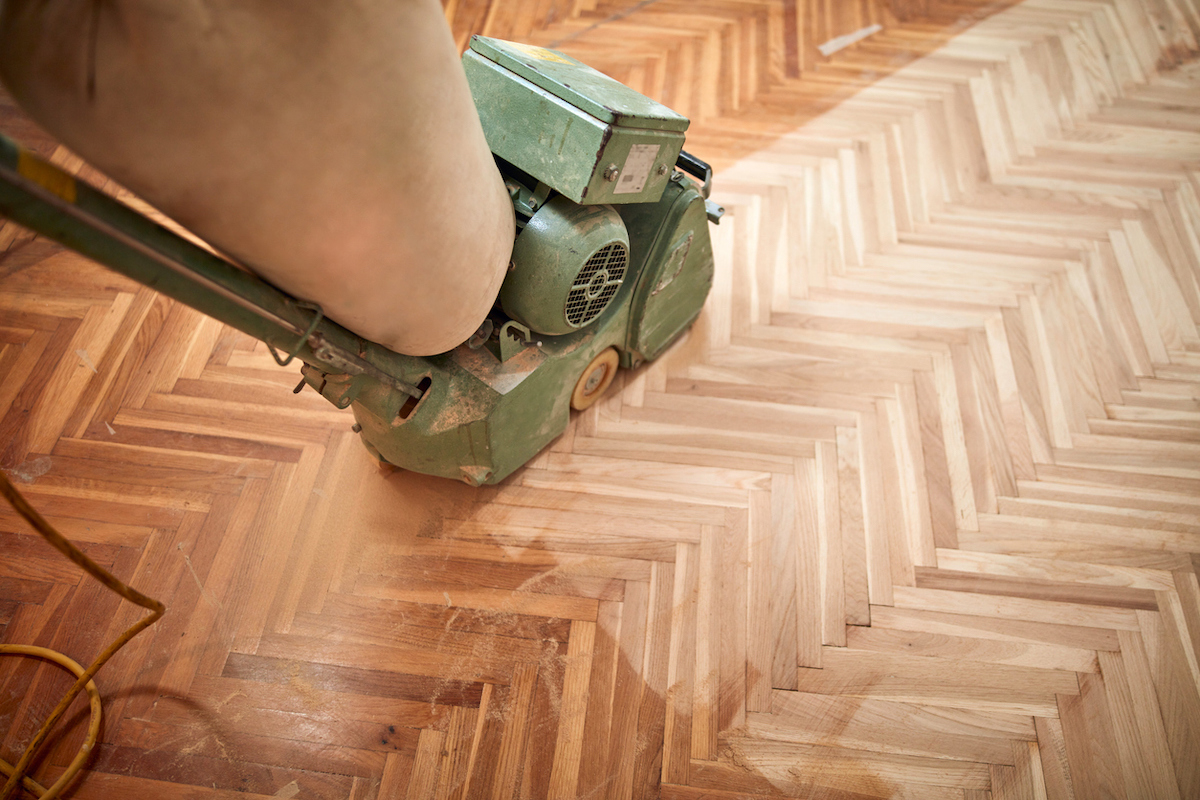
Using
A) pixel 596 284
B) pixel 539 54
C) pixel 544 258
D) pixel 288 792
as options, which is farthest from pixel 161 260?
pixel 288 792

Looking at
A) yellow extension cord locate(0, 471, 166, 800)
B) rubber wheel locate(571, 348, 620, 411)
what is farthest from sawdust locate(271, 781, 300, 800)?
rubber wheel locate(571, 348, 620, 411)

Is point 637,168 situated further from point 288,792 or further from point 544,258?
point 288,792

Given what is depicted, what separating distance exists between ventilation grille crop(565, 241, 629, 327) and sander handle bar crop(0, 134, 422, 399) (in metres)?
0.54

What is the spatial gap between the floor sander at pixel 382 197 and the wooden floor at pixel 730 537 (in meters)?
0.36

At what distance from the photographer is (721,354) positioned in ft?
8.26

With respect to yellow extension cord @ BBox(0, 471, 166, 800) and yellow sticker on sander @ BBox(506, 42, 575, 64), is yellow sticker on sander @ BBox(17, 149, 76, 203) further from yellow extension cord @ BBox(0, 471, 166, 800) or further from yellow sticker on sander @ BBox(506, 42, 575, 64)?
yellow sticker on sander @ BBox(506, 42, 575, 64)

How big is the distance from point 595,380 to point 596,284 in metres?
0.49

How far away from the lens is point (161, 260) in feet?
3.84

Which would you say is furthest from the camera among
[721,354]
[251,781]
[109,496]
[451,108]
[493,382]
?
[721,354]

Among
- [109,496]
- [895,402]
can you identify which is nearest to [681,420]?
[895,402]

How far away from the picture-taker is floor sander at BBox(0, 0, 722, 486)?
969mm

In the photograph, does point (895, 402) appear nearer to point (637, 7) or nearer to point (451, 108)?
point (451, 108)

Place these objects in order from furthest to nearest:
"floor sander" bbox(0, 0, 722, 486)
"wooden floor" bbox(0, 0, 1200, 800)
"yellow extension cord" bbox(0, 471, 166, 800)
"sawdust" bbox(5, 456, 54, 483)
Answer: "sawdust" bbox(5, 456, 54, 483) < "wooden floor" bbox(0, 0, 1200, 800) < "yellow extension cord" bbox(0, 471, 166, 800) < "floor sander" bbox(0, 0, 722, 486)

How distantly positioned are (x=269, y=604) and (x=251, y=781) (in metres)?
0.43
